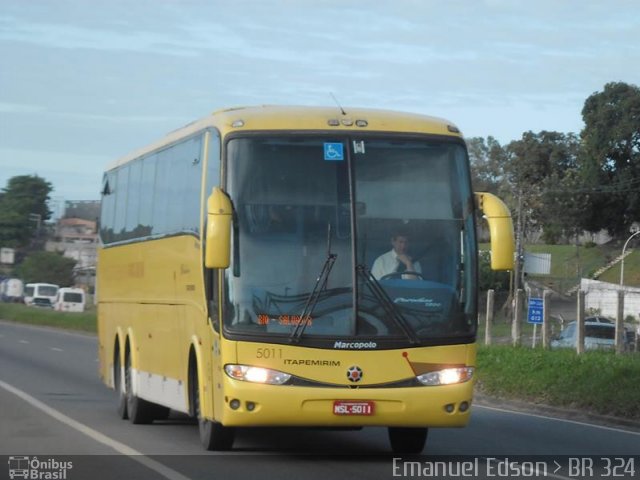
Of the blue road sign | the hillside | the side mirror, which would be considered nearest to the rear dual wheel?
the side mirror

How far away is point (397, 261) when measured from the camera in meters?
12.9

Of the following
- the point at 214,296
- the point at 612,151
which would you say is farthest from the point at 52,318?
the point at 214,296

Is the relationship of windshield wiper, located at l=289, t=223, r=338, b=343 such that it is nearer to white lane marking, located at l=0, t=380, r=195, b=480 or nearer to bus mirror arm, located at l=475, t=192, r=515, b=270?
bus mirror arm, located at l=475, t=192, r=515, b=270

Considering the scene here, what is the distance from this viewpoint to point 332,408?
1249 cm

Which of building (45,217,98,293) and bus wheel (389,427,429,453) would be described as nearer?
bus wheel (389,427,429,453)

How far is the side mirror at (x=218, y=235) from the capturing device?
12297 mm

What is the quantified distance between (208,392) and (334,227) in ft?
6.83

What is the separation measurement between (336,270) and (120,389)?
7.07 metres

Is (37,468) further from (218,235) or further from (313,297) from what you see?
(313,297)

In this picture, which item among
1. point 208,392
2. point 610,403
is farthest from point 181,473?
point 610,403

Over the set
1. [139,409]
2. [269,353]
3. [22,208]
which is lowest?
[139,409]

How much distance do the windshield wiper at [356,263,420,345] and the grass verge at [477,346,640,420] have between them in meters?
7.59

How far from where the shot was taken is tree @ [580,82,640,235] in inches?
3187

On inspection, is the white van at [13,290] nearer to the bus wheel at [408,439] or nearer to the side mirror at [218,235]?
the bus wheel at [408,439]
